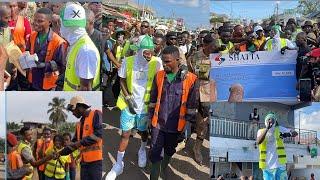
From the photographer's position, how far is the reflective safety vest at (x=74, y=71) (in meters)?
3.97

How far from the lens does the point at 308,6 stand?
158 inches

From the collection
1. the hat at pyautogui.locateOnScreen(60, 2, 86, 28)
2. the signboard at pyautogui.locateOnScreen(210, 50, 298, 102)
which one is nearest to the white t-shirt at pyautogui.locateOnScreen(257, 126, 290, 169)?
the signboard at pyautogui.locateOnScreen(210, 50, 298, 102)

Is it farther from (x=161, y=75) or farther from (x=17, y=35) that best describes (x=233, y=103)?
(x=17, y=35)

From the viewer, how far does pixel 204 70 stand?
400cm

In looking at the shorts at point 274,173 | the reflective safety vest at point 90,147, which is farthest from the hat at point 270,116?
the reflective safety vest at point 90,147

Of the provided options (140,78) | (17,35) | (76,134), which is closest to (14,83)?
(17,35)

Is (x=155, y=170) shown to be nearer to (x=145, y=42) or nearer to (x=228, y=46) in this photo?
(x=145, y=42)

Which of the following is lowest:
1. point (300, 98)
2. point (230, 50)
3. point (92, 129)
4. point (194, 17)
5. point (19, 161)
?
point (19, 161)

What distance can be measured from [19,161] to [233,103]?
5.81 feet

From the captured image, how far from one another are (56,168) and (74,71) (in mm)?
793

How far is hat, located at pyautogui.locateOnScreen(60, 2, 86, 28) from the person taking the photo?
3.95 m

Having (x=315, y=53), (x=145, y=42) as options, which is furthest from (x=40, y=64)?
(x=315, y=53)

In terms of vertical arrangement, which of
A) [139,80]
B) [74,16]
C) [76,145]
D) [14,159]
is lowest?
[14,159]

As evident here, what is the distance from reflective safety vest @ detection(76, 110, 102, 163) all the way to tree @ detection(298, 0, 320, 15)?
1847 millimetres
